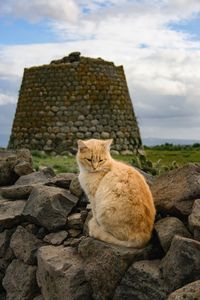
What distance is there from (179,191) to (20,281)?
2477 mm

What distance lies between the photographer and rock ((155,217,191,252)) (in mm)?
5570

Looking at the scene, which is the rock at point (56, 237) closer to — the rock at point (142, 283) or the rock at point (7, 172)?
the rock at point (142, 283)

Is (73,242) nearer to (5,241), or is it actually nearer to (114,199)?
(114,199)

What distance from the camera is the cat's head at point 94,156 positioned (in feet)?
19.9

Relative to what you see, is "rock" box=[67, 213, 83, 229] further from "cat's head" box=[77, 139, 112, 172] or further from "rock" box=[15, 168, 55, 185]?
"rock" box=[15, 168, 55, 185]

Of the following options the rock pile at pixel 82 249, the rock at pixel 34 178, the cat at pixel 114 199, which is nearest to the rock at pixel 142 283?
the rock pile at pixel 82 249

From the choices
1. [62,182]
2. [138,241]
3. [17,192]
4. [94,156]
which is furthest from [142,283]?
[17,192]

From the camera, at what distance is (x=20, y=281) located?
7.27m

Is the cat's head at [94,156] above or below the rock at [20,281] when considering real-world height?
above

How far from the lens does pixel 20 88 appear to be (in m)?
22.4

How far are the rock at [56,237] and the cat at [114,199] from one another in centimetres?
89

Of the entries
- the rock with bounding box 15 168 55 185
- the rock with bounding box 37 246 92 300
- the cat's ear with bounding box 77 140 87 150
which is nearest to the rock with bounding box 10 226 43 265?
the rock with bounding box 37 246 92 300

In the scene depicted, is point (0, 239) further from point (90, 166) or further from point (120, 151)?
point (120, 151)

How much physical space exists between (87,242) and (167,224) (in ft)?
2.88
